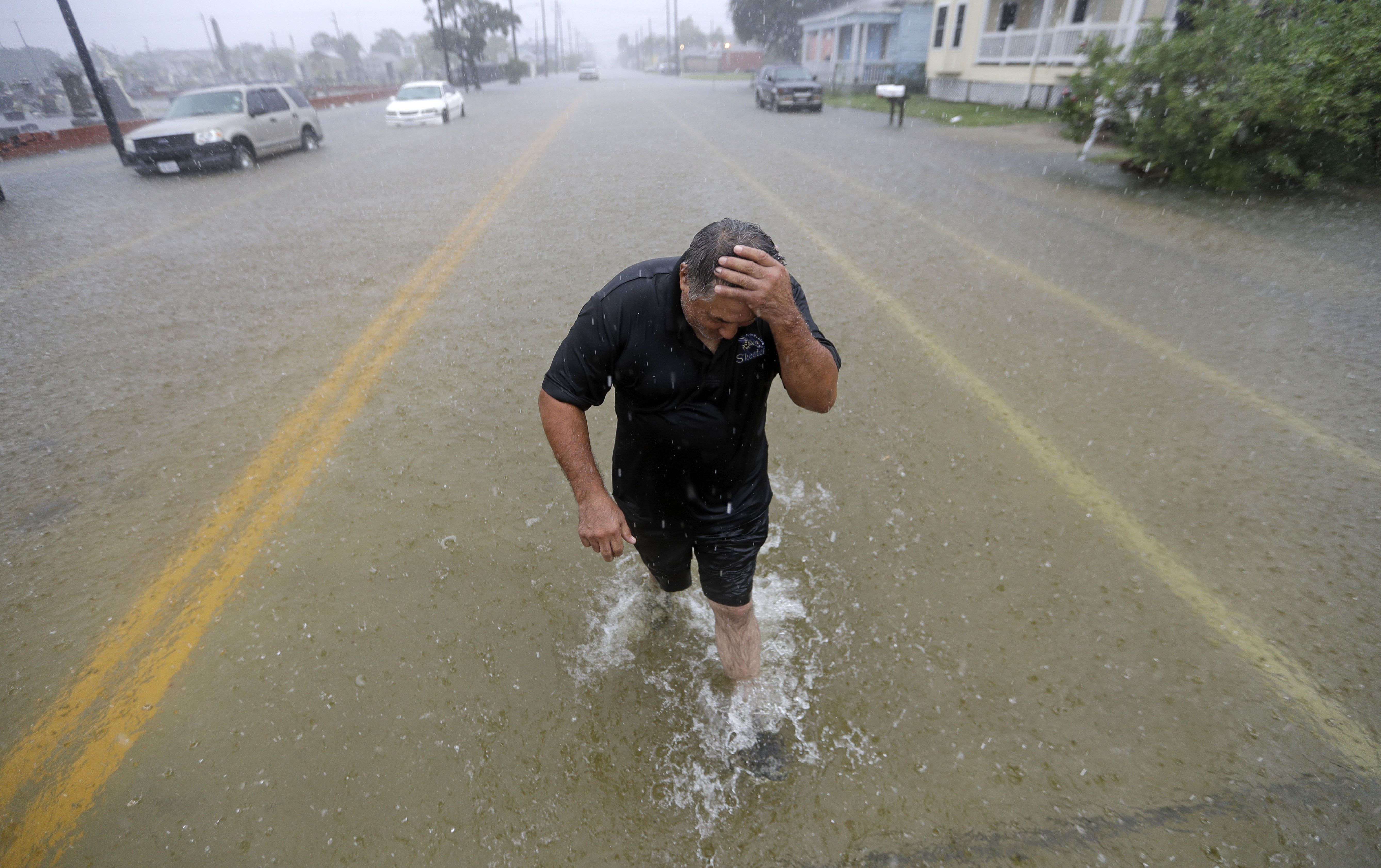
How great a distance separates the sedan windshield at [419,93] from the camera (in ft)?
78.8

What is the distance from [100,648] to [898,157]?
14.3 meters

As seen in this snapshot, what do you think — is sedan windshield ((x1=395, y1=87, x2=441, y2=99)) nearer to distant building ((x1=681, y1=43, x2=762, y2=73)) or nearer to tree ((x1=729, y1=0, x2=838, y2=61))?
tree ((x1=729, y1=0, x2=838, y2=61))

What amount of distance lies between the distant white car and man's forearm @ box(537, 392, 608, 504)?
25.2 metres

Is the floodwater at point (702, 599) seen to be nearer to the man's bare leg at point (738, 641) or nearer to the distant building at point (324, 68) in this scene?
the man's bare leg at point (738, 641)

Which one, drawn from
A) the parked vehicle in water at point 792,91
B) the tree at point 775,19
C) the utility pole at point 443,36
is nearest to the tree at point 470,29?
the utility pole at point 443,36

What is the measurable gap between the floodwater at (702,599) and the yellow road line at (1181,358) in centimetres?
3

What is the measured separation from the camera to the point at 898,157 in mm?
13711

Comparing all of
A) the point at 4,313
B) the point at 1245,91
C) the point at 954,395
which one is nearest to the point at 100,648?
the point at 954,395

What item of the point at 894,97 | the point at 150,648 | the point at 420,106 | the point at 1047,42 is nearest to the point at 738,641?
the point at 150,648

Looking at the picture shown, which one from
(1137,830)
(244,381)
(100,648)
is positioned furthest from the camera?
(244,381)

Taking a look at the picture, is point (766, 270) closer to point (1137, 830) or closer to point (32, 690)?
point (1137, 830)

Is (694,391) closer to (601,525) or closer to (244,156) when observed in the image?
(601,525)

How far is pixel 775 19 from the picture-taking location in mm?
57719

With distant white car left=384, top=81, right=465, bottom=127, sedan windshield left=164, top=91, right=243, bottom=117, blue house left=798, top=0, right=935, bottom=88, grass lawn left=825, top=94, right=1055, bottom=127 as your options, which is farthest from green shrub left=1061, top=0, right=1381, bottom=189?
blue house left=798, top=0, right=935, bottom=88
